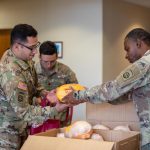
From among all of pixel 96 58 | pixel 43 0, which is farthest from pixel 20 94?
pixel 43 0

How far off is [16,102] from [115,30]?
4.72 meters

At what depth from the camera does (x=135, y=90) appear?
6.94ft

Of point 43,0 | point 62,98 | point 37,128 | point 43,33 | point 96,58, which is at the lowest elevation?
point 37,128

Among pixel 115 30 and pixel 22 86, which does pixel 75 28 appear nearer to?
pixel 115 30

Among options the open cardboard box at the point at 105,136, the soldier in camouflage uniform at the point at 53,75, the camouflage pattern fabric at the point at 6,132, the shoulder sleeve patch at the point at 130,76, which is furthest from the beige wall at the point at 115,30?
the shoulder sleeve patch at the point at 130,76

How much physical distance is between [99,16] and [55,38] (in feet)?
2.95

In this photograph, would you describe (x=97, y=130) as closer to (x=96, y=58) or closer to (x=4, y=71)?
(x=4, y=71)

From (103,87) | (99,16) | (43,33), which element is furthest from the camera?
(43,33)

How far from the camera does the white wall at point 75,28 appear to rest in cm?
618

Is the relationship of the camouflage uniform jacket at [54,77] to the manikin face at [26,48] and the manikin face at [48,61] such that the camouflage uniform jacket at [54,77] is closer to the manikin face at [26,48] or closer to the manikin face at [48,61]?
the manikin face at [48,61]

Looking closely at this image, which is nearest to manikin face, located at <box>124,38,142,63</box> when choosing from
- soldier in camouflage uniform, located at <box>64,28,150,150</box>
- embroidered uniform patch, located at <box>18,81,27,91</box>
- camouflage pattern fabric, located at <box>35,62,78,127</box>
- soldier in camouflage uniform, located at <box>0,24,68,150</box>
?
soldier in camouflage uniform, located at <box>64,28,150,150</box>

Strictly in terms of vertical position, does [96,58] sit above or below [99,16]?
below

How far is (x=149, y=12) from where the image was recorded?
835 centimetres

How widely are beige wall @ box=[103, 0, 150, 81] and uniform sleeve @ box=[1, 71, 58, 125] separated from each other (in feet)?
13.4
